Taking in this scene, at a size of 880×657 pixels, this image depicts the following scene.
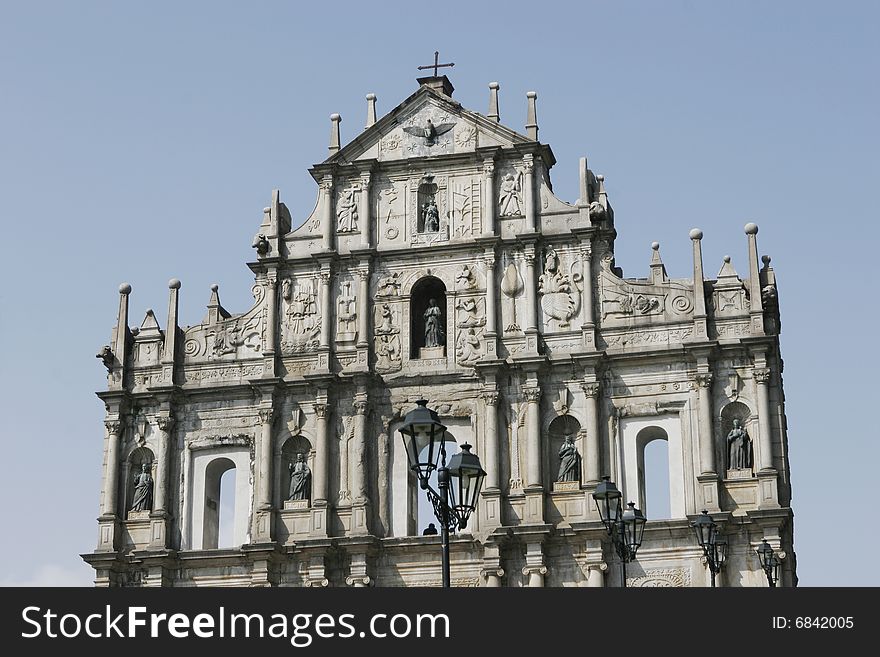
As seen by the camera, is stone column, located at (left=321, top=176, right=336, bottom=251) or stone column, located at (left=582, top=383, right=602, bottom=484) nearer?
stone column, located at (left=582, top=383, right=602, bottom=484)

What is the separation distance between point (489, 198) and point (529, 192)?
2.98 ft

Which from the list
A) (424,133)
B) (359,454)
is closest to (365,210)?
(424,133)

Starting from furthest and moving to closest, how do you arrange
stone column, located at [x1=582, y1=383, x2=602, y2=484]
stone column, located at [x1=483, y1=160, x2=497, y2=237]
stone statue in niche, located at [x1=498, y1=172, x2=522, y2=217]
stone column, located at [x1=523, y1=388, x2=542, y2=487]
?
1. stone statue in niche, located at [x1=498, y1=172, x2=522, y2=217]
2. stone column, located at [x1=483, y1=160, x2=497, y2=237]
3. stone column, located at [x1=523, y1=388, x2=542, y2=487]
4. stone column, located at [x1=582, y1=383, x2=602, y2=484]

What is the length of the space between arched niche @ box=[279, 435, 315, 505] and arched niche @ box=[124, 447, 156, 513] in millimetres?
3000

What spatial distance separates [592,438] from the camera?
119 ft

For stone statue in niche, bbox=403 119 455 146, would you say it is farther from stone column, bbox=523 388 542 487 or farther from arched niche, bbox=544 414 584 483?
arched niche, bbox=544 414 584 483

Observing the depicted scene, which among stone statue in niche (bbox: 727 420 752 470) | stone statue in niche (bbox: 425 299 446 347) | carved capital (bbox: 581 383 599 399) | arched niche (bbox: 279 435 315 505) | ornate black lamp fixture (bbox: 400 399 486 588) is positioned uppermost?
stone statue in niche (bbox: 425 299 446 347)

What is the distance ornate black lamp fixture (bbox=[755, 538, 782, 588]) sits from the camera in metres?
31.5

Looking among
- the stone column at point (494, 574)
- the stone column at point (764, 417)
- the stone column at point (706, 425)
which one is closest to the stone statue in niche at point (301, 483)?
the stone column at point (494, 574)

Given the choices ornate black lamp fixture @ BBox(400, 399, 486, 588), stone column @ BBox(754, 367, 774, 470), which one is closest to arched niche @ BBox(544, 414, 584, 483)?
stone column @ BBox(754, 367, 774, 470)

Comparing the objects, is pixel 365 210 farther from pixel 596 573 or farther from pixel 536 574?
pixel 596 573

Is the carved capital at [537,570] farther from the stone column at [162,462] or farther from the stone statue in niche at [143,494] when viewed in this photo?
the stone statue in niche at [143,494]
